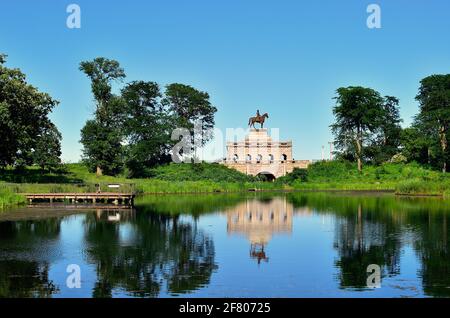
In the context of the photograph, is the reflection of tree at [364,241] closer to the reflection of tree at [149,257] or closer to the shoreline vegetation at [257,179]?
the reflection of tree at [149,257]

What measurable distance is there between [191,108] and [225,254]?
66517 millimetres

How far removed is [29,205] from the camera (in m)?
46.2

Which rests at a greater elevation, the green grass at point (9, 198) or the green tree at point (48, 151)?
the green tree at point (48, 151)

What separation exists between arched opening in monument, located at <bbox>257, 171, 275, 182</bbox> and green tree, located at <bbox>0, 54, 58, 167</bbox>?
127ft

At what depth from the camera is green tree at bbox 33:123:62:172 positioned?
6756cm

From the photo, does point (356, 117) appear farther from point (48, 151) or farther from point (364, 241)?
point (364, 241)

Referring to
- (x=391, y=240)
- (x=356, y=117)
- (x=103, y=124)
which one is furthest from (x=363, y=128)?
(x=391, y=240)

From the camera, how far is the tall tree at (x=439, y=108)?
74.9 metres

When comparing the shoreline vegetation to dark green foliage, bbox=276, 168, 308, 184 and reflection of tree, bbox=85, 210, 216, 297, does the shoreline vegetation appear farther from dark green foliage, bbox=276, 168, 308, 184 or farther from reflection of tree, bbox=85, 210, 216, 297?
reflection of tree, bbox=85, 210, 216, 297

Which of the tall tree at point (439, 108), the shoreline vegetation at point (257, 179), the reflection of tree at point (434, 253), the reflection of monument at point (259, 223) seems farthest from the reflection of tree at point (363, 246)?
the tall tree at point (439, 108)

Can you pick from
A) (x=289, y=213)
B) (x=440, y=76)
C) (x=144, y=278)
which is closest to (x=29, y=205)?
(x=289, y=213)

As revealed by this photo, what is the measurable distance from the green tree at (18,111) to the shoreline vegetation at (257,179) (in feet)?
31.8

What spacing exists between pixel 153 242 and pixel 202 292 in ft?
33.4

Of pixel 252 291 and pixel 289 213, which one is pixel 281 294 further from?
pixel 289 213
